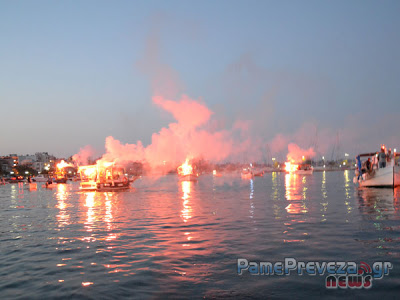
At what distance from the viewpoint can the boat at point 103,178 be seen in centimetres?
7269

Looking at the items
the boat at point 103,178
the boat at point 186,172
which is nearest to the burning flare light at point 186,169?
the boat at point 186,172

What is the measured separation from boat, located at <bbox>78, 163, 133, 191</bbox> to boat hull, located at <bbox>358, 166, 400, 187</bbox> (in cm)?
4593

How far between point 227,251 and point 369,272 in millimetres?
5909

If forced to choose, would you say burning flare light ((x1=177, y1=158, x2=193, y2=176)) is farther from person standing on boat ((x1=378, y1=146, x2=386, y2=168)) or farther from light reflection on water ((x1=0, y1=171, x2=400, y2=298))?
light reflection on water ((x1=0, y1=171, x2=400, y2=298))

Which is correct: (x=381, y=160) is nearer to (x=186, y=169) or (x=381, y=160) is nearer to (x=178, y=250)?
(x=178, y=250)

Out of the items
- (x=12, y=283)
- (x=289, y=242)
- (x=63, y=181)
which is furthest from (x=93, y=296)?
(x=63, y=181)

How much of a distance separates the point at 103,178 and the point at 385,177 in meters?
51.5

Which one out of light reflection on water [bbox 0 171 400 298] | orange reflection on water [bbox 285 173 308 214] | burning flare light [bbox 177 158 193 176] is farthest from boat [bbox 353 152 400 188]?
burning flare light [bbox 177 158 193 176]

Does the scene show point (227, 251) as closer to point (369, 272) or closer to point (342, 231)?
point (369, 272)

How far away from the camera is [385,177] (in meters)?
58.0

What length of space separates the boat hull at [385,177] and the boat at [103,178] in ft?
151

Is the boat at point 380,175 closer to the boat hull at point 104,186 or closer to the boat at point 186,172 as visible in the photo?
the boat hull at point 104,186

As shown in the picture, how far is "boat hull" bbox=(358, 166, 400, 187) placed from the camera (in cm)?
5684

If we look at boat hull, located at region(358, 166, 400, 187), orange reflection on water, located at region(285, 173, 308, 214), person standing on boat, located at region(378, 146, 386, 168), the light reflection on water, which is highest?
person standing on boat, located at region(378, 146, 386, 168)
